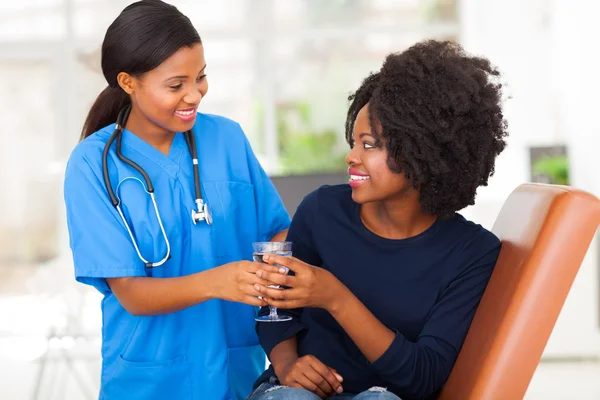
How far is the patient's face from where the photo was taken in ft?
5.42

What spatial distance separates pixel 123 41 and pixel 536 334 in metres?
1.08

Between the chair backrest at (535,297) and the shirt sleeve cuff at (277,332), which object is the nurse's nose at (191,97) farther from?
the chair backrest at (535,297)

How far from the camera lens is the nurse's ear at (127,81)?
1.79 meters

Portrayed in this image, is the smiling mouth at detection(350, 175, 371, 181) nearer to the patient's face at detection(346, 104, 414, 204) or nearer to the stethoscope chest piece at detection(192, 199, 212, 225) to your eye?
the patient's face at detection(346, 104, 414, 204)

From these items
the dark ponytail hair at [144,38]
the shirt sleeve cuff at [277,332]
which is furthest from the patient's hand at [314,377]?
the dark ponytail hair at [144,38]

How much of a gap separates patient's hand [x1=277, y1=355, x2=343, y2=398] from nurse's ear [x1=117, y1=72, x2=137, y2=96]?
74 centimetres

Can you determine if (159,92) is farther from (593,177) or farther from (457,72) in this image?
(593,177)

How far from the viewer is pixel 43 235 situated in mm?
7020

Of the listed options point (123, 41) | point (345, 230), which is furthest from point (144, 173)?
point (345, 230)

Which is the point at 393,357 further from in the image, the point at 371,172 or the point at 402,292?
the point at 371,172

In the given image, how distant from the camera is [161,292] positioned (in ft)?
5.39

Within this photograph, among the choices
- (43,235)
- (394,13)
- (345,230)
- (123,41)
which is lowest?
(43,235)

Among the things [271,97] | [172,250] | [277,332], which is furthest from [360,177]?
[271,97]

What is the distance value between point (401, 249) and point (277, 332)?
33cm
